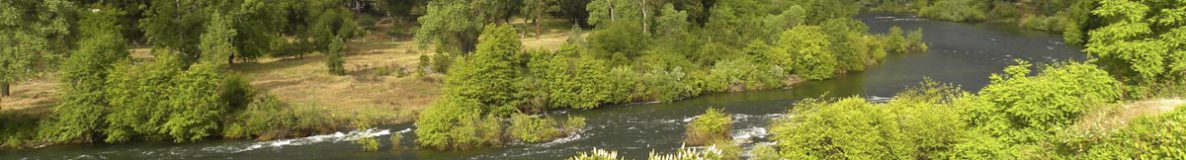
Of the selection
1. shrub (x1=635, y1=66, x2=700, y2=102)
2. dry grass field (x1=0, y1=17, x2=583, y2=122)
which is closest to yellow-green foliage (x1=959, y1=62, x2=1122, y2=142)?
shrub (x1=635, y1=66, x2=700, y2=102)

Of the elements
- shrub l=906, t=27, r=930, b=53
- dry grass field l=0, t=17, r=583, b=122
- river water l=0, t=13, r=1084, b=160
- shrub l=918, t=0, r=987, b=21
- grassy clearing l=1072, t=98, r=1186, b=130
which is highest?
grassy clearing l=1072, t=98, r=1186, b=130

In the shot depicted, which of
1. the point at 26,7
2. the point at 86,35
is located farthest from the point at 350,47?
the point at 26,7

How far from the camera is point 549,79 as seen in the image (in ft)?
215

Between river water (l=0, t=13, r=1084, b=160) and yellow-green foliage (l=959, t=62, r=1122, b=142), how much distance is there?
73.0 ft

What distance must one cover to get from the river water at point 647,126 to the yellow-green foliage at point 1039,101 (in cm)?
2224

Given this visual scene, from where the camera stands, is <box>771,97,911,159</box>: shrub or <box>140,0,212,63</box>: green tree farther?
<box>140,0,212,63</box>: green tree

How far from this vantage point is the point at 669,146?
49500mm

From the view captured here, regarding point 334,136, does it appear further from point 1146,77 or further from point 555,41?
point 555,41

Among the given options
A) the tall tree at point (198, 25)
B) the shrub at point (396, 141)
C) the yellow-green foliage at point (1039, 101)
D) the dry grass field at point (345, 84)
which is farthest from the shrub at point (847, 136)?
the tall tree at point (198, 25)

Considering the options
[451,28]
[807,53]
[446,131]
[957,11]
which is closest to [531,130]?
[446,131]

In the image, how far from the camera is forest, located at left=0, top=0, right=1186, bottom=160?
26.5m

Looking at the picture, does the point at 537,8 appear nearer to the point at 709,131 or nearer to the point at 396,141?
the point at 396,141

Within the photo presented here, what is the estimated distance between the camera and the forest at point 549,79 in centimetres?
2648

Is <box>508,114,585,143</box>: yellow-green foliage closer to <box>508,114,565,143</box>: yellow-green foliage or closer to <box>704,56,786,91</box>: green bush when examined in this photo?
<box>508,114,565,143</box>: yellow-green foliage
